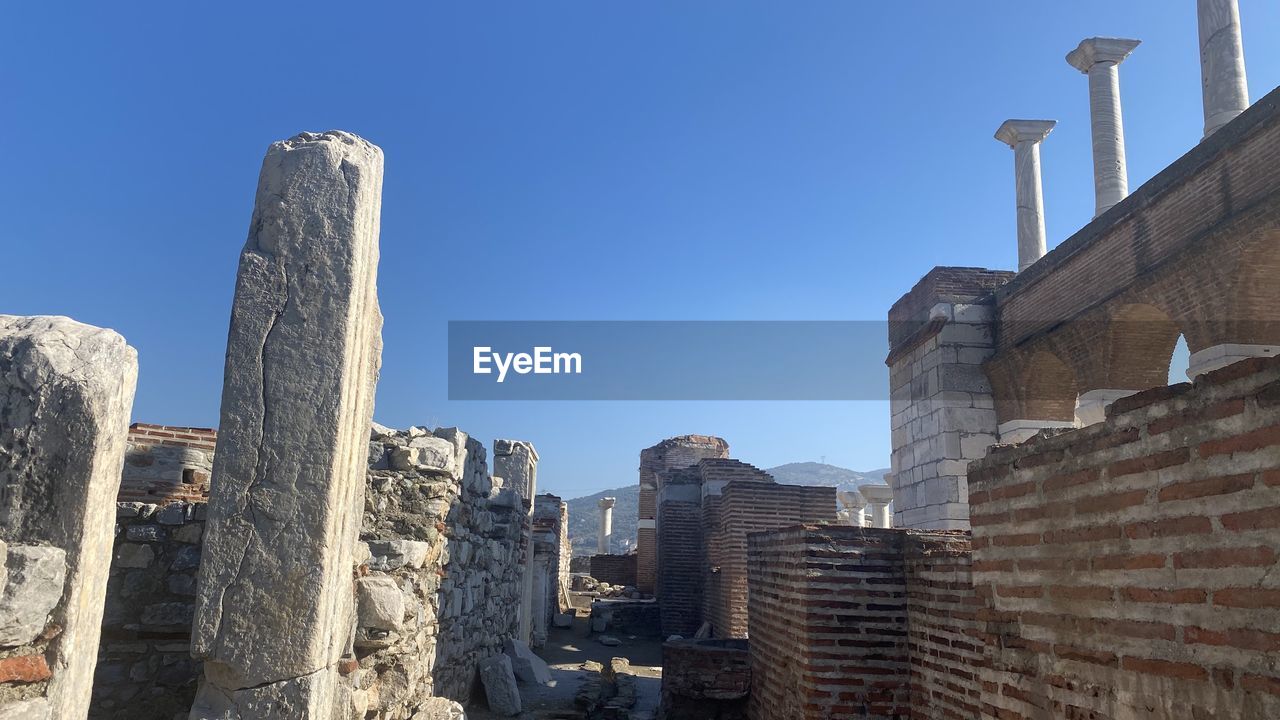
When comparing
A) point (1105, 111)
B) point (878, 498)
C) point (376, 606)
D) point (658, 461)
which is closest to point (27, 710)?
point (376, 606)

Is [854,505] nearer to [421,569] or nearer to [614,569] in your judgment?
[614,569]

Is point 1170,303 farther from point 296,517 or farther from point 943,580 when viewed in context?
point 296,517

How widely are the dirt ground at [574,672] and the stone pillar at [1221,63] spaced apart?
27.3ft

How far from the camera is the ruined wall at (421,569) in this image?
14.4 ft

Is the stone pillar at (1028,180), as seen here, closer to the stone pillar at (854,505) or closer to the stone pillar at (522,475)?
the stone pillar at (522,475)

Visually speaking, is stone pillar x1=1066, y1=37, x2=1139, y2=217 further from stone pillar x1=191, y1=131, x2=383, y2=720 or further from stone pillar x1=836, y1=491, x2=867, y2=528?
stone pillar x1=836, y1=491, x2=867, y2=528

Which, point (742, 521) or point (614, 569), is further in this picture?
point (614, 569)

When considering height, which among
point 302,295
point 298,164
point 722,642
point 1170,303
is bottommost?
point 722,642

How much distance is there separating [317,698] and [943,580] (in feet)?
10.7

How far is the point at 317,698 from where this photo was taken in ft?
11.0

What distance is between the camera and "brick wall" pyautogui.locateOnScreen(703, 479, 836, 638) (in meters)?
12.0

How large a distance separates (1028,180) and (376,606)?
11.4 metres

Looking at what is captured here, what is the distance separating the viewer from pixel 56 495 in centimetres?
279

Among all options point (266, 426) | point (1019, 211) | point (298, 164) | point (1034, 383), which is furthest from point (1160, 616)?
point (1019, 211)
